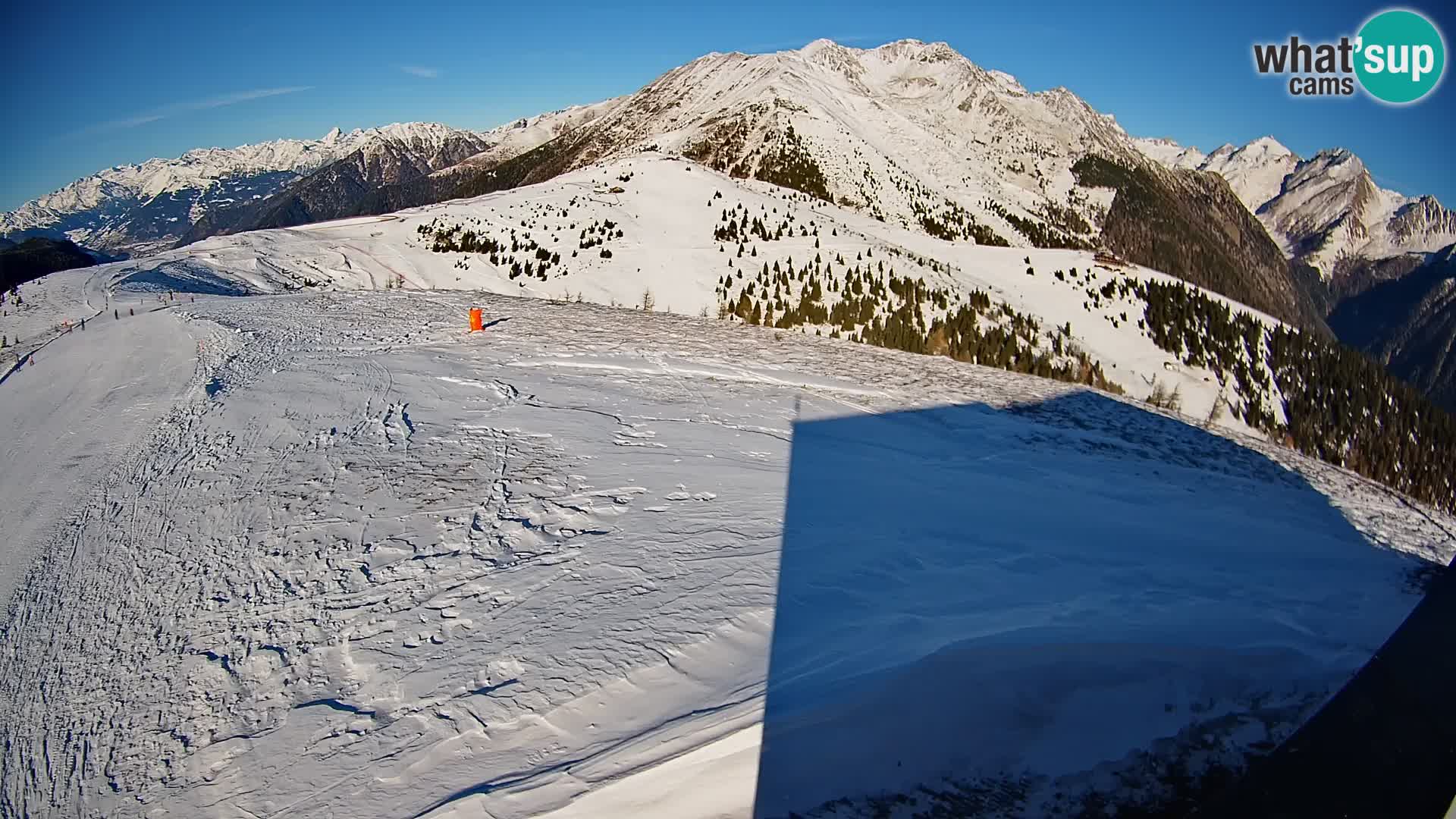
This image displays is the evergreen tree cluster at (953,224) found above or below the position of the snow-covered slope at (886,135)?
below

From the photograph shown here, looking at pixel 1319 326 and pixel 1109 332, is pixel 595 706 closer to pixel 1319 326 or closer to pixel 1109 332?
pixel 1109 332

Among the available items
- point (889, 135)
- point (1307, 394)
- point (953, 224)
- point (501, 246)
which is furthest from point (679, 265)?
point (889, 135)

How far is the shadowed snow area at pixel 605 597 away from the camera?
3836 mm

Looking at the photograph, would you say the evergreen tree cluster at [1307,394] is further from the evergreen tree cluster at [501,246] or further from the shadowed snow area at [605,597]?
the evergreen tree cluster at [501,246]

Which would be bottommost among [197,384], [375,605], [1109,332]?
[375,605]

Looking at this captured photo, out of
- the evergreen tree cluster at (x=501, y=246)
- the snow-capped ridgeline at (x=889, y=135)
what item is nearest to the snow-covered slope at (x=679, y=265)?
the evergreen tree cluster at (x=501, y=246)

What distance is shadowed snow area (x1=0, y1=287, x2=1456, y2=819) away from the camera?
151 inches

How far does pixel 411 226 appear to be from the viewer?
25516mm

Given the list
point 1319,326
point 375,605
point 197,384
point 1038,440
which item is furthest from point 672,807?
point 1319,326

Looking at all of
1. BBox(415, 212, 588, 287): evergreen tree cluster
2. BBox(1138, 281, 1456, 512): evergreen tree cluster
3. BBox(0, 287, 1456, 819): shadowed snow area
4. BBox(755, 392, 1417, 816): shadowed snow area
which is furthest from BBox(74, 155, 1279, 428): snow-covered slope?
BBox(755, 392, 1417, 816): shadowed snow area

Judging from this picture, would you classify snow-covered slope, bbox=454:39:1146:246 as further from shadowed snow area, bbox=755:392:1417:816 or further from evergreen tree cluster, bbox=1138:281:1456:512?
shadowed snow area, bbox=755:392:1417:816

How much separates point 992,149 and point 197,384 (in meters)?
149

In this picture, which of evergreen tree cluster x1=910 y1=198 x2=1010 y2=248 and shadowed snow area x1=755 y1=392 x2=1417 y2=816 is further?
evergreen tree cluster x1=910 y1=198 x2=1010 y2=248

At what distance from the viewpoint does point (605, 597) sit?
5141 millimetres
